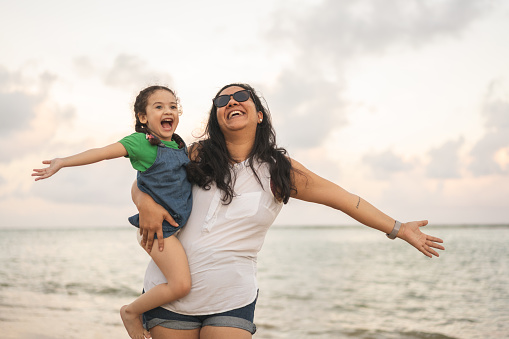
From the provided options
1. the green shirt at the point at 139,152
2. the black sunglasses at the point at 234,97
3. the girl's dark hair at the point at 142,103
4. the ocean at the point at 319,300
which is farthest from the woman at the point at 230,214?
the ocean at the point at 319,300

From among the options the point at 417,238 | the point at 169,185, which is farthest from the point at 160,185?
the point at 417,238

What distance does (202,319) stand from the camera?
2.62 m

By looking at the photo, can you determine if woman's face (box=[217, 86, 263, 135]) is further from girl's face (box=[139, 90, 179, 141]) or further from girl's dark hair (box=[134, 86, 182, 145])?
girl's dark hair (box=[134, 86, 182, 145])

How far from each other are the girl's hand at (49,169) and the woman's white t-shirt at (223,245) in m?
0.72

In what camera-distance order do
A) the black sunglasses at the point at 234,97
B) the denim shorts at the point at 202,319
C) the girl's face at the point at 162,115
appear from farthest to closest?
1. the girl's face at the point at 162,115
2. the black sunglasses at the point at 234,97
3. the denim shorts at the point at 202,319

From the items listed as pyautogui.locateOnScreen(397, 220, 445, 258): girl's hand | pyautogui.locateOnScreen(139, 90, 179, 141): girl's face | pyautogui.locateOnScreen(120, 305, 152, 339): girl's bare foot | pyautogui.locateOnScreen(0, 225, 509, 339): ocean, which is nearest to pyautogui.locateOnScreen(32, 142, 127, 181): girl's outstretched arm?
pyautogui.locateOnScreen(139, 90, 179, 141): girl's face

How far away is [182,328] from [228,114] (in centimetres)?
120

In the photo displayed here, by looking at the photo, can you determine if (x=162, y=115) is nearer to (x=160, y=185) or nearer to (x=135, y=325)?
(x=160, y=185)

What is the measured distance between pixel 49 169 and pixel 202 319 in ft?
3.65

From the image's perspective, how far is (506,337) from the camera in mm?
8289

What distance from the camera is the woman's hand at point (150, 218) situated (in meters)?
2.56

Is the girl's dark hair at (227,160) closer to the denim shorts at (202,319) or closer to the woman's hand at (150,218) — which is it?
the woman's hand at (150,218)

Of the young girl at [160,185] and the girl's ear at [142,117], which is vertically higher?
the girl's ear at [142,117]

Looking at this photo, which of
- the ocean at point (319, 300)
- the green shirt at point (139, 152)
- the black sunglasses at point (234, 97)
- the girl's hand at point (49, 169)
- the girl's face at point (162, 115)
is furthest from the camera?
the ocean at point (319, 300)
